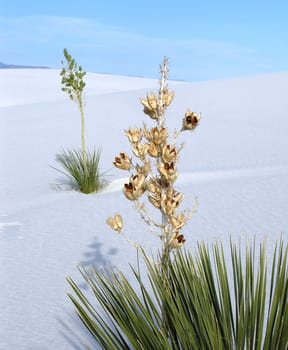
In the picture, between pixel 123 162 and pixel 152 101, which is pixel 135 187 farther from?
pixel 152 101

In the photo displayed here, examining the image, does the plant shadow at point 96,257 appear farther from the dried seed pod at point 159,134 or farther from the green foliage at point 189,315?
the dried seed pod at point 159,134

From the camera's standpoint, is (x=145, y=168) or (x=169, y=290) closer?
(x=145, y=168)

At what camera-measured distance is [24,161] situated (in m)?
8.95

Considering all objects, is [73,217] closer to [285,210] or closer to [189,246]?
[189,246]

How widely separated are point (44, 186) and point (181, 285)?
5501mm

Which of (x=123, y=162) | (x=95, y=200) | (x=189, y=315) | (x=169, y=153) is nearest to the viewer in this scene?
(x=169, y=153)

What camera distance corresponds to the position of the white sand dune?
318 cm

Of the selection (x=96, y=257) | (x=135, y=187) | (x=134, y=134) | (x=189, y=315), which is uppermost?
(x=134, y=134)

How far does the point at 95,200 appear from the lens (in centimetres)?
568

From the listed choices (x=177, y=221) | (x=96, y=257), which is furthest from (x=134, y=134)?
(x=96, y=257)

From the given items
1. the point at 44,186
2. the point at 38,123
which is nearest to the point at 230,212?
the point at 44,186

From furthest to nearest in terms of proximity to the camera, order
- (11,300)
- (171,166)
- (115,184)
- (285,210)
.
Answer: (115,184) < (285,210) < (11,300) < (171,166)

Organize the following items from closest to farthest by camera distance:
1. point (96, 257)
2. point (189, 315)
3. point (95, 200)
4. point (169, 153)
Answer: point (169, 153) < point (189, 315) < point (96, 257) < point (95, 200)

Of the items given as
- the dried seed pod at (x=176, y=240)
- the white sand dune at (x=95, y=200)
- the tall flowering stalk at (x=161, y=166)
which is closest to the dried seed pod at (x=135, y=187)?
the tall flowering stalk at (x=161, y=166)
